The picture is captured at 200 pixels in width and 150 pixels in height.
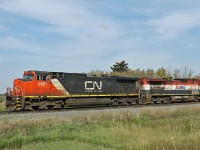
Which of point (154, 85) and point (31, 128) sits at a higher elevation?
point (154, 85)

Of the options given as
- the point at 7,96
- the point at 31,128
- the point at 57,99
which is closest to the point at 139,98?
the point at 57,99

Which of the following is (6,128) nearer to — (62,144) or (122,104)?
(62,144)

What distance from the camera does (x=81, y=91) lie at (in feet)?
90.9

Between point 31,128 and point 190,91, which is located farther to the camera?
point 190,91

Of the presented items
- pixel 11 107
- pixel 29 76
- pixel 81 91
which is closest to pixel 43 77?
pixel 29 76

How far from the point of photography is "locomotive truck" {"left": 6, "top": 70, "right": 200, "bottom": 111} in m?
23.9

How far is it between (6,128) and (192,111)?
13398 millimetres

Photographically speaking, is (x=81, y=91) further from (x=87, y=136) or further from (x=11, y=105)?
(x=87, y=136)

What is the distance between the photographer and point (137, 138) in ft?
38.1

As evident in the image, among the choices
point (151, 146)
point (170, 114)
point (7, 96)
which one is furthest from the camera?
point (7, 96)

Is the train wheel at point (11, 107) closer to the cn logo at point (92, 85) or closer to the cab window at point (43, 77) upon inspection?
the cab window at point (43, 77)

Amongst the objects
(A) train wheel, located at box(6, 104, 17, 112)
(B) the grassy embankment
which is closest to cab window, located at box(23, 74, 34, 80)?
(A) train wheel, located at box(6, 104, 17, 112)

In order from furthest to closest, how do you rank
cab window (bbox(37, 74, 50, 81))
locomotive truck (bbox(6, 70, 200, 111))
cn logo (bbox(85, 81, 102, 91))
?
cn logo (bbox(85, 81, 102, 91)), cab window (bbox(37, 74, 50, 81)), locomotive truck (bbox(6, 70, 200, 111))

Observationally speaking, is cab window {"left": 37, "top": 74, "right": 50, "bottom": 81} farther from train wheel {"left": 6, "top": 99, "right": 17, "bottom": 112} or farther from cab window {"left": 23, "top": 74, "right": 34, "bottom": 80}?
train wheel {"left": 6, "top": 99, "right": 17, "bottom": 112}
